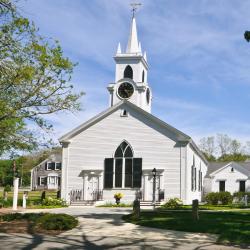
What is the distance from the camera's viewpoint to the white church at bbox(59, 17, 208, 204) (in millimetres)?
36000

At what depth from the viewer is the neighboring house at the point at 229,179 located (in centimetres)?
5003

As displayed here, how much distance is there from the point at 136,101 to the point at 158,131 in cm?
680

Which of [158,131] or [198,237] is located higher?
[158,131]

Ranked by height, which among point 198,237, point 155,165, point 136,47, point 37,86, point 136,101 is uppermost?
point 136,47

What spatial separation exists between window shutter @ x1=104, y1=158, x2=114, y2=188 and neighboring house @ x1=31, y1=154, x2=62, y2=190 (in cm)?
5101

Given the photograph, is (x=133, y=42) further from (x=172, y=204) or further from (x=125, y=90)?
(x=172, y=204)

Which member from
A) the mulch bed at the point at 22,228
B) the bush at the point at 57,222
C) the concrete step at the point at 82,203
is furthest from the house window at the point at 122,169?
the bush at the point at 57,222

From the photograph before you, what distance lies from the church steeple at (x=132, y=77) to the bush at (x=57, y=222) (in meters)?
25.2

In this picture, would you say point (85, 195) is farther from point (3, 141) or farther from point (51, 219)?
point (51, 219)

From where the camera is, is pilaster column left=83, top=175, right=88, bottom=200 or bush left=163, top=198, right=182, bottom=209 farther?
pilaster column left=83, top=175, right=88, bottom=200

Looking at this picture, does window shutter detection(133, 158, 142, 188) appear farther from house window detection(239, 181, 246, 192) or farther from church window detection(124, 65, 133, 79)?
house window detection(239, 181, 246, 192)

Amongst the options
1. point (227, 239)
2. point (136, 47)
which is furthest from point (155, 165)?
point (227, 239)

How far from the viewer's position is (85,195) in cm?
3678

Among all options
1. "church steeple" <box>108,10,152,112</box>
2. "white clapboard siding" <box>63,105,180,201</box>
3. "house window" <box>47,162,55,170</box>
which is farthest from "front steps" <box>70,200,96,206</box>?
"house window" <box>47,162,55,170</box>
